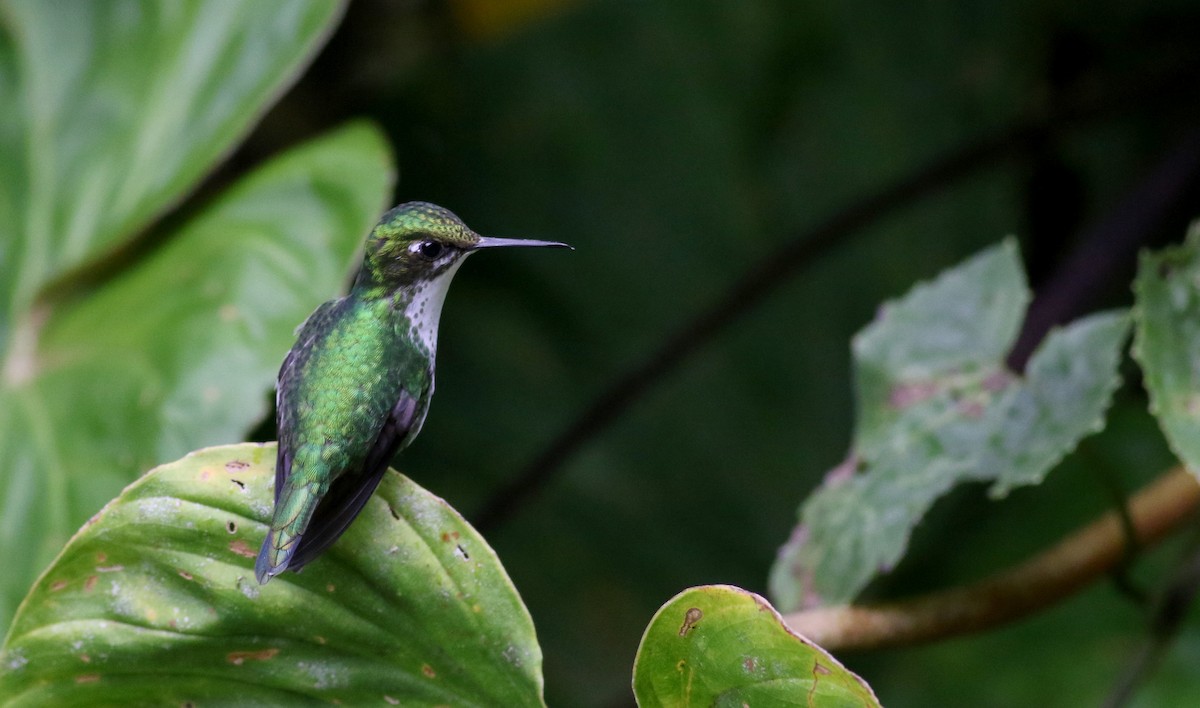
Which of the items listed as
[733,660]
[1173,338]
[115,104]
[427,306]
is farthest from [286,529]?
[115,104]

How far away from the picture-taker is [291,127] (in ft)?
6.68

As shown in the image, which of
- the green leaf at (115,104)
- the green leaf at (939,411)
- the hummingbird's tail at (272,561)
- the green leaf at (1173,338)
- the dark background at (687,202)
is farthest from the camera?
the dark background at (687,202)

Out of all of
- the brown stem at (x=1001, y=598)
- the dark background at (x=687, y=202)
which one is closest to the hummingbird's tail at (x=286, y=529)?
the brown stem at (x=1001, y=598)

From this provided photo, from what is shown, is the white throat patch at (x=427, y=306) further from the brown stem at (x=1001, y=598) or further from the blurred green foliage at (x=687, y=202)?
the blurred green foliage at (x=687, y=202)

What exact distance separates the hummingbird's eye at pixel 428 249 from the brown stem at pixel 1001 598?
495 millimetres

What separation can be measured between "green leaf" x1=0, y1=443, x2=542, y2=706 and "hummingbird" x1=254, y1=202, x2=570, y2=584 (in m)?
0.04

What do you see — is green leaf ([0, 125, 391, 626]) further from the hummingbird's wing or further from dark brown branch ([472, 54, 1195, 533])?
dark brown branch ([472, 54, 1195, 533])

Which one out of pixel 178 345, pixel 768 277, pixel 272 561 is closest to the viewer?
pixel 272 561

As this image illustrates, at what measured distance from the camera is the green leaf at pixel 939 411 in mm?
1060

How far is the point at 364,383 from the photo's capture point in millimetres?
731

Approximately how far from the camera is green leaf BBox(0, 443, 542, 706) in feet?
2.45

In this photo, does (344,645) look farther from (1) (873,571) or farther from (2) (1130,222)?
(2) (1130,222)

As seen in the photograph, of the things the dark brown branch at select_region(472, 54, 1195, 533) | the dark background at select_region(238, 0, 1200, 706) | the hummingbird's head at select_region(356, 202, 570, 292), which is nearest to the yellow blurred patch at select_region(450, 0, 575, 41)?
the dark background at select_region(238, 0, 1200, 706)

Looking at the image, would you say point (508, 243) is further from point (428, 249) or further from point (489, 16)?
point (489, 16)
